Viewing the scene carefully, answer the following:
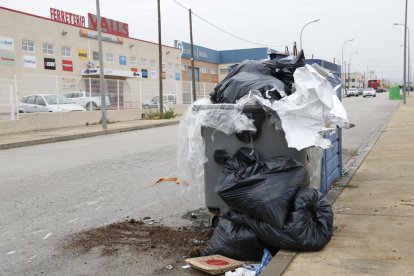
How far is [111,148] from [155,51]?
43.7m

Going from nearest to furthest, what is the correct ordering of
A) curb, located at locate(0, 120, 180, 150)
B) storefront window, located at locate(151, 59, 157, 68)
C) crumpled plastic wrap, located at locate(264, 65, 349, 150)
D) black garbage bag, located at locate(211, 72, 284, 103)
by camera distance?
crumpled plastic wrap, located at locate(264, 65, 349, 150), black garbage bag, located at locate(211, 72, 284, 103), curb, located at locate(0, 120, 180, 150), storefront window, located at locate(151, 59, 157, 68)

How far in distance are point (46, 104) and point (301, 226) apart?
66.1 feet

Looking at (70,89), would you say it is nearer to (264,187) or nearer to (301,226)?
(264,187)

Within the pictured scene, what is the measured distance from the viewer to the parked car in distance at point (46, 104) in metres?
21.7

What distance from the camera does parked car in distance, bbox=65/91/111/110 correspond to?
78.6 ft

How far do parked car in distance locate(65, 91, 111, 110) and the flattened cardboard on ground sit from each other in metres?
Result: 20.8

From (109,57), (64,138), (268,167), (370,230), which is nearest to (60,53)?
(109,57)

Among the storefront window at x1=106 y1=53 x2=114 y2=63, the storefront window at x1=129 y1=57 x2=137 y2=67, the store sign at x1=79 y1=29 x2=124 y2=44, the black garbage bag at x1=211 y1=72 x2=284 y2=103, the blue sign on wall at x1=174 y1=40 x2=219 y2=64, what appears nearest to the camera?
the black garbage bag at x1=211 y1=72 x2=284 y2=103

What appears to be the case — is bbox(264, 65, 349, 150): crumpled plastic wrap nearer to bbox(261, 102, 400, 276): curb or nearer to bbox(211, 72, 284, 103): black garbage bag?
bbox(211, 72, 284, 103): black garbage bag

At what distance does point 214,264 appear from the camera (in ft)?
12.7

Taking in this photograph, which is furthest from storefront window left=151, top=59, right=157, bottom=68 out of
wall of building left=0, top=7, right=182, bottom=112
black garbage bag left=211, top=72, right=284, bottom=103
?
black garbage bag left=211, top=72, right=284, bottom=103

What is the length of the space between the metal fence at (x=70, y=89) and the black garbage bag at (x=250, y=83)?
1320 centimetres

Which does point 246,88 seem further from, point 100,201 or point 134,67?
point 134,67

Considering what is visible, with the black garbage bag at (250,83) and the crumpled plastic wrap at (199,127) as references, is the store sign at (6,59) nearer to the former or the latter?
the black garbage bag at (250,83)
